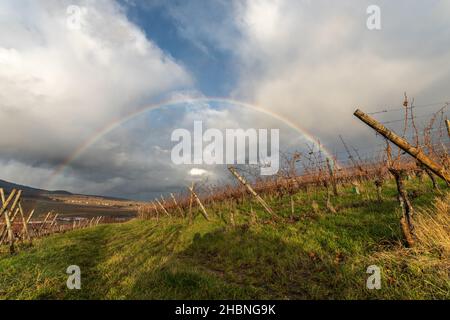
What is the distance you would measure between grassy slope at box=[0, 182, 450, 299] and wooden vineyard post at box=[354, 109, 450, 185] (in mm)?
1527

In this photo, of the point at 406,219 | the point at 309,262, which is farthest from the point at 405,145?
the point at 309,262

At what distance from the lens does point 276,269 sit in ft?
19.0

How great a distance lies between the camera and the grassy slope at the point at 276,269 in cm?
438

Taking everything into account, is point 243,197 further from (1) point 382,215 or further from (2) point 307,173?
(1) point 382,215

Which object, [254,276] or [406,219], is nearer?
[406,219]

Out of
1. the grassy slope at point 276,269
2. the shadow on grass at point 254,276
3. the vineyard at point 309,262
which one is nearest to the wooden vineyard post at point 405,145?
the vineyard at point 309,262

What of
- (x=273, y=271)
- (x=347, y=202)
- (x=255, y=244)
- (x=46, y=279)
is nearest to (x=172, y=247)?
(x=255, y=244)

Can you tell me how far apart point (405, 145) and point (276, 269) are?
377 cm

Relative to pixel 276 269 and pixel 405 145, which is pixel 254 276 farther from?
pixel 405 145

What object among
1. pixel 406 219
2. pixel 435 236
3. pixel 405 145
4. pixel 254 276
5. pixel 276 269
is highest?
pixel 405 145

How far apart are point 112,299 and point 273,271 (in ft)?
11.6

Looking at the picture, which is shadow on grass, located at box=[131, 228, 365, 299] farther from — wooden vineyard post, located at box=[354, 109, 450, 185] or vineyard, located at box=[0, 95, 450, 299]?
wooden vineyard post, located at box=[354, 109, 450, 185]

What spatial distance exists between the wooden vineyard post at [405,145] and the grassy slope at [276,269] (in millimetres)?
1527

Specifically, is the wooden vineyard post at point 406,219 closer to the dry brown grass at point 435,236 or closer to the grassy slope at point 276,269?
the dry brown grass at point 435,236
